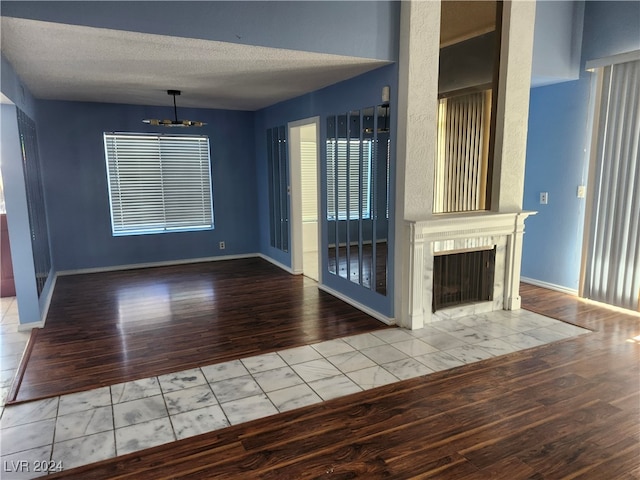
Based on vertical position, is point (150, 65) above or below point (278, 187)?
above

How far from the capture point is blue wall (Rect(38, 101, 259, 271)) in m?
5.79

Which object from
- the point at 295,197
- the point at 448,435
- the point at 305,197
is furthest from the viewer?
the point at 305,197

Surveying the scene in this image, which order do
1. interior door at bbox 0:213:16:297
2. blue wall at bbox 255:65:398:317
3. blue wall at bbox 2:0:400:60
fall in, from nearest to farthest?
→ blue wall at bbox 2:0:400:60, blue wall at bbox 255:65:398:317, interior door at bbox 0:213:16:297

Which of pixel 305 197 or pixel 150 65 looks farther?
pixel 305 197

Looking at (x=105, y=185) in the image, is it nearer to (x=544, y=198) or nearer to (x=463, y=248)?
(x=463, y=248)

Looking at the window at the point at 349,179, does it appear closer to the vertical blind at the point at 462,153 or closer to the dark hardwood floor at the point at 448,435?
the vertical blind at the point at 462,153

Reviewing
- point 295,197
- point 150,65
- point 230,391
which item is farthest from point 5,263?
point 230,391

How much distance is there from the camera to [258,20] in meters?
3.12

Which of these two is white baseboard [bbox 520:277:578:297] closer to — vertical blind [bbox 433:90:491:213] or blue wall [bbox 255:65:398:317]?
vertical blind [bbox 433:90:491:213]

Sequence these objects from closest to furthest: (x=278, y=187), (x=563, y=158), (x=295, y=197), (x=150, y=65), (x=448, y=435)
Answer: (x=448, y=435) < (x=150, y=65) < (x=563, y=158) < (x=295, y=197) < (x=278, y=187)

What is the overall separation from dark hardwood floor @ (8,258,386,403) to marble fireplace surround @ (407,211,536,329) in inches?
21.0

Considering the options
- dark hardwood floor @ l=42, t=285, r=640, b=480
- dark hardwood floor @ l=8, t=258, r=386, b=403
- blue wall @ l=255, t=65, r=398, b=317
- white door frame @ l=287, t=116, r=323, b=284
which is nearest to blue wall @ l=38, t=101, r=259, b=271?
blue wall @ l=255, t=65, r=398, b=317

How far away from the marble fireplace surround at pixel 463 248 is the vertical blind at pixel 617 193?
38.8 inches

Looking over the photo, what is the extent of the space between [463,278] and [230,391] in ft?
8.29
